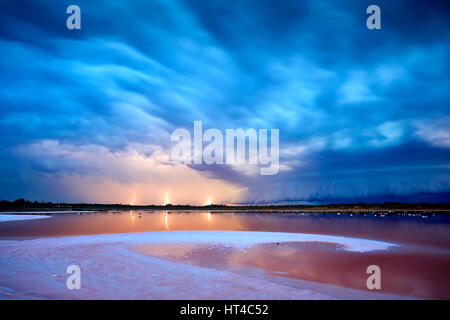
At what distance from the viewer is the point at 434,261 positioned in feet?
52.4

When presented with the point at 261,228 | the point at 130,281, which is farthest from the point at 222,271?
the point at 261,228

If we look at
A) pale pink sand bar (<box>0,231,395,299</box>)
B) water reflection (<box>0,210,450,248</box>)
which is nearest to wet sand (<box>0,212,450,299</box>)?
pale pink sand bar (<box>0,231,395,299</box>)

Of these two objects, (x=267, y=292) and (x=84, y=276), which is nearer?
(x=267, y=292)

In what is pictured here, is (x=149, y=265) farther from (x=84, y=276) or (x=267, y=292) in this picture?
(x=267, y=292)

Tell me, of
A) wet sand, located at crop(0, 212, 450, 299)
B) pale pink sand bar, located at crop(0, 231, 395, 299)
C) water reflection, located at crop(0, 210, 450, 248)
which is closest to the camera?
pale pink sand bar, located at crop(0, 231, 395, 299)

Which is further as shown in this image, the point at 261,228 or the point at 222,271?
the point at 261,228

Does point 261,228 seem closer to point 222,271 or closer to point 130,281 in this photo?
point 222,271

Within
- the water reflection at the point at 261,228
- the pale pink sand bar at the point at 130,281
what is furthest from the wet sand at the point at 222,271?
the water reflection at the point at 261,228

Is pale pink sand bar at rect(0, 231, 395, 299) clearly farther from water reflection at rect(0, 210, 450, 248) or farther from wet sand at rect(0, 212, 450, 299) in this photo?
water reflection at rect(0, 210, 450, 248)

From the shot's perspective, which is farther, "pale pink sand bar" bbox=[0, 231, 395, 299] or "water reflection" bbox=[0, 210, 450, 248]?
"water reflection" bbox=[0, 210, 450, 248]

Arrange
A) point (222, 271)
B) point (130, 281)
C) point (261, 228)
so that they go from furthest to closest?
1. point (261, 228)
2. point (222, 271)
3. point (130, 281)
